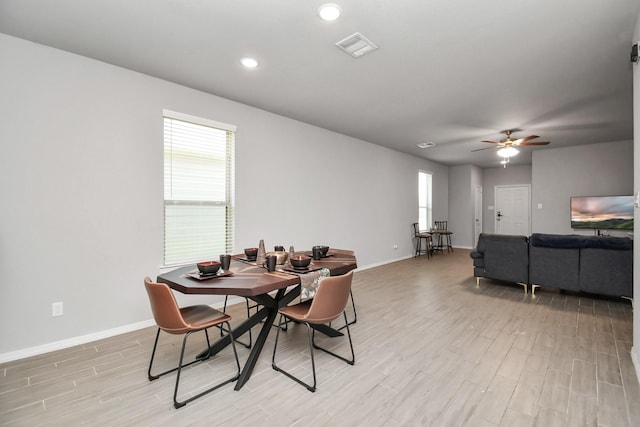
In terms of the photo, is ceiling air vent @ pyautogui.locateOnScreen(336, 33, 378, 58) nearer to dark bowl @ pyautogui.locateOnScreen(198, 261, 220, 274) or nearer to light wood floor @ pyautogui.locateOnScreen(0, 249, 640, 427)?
dark bowl @ pyautogui.locateOnScreen(198, 261, 220, 274)

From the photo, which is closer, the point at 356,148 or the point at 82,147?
the point at 82,147

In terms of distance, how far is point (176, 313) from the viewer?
195cm

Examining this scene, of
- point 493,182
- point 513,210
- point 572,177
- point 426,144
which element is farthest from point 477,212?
point 426,144

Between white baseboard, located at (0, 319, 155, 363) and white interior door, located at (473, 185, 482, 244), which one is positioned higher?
white interior door, located at (473, 185, 482, 244)

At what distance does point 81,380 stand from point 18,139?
2081mm

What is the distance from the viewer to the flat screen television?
597cm

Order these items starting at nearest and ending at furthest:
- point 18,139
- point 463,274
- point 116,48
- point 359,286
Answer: point 18,139
point 116,48
point 359,286
point 463,274

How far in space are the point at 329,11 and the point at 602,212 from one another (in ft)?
23.8

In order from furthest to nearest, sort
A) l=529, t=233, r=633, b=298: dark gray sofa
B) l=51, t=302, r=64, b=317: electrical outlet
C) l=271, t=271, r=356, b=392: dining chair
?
l=529, t=233, r=633, b=298: dark gray sofa, l=51, t=302, r=64, b=317: electrical outlet, l=271, t=271, r=356, b=392: dining chair

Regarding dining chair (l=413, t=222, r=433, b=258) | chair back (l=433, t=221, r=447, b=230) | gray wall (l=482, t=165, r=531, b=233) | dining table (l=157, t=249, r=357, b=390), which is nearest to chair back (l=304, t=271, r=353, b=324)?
dining table (l=157, t=249, r=357, b=390)

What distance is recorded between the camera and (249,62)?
9.75 ft

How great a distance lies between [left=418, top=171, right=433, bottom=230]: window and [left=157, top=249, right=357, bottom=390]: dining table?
19.6 ft

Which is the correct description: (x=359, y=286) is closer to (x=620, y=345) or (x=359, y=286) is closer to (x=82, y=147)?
(x=620, y=345)

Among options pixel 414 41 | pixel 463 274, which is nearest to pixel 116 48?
pixel 414 41
